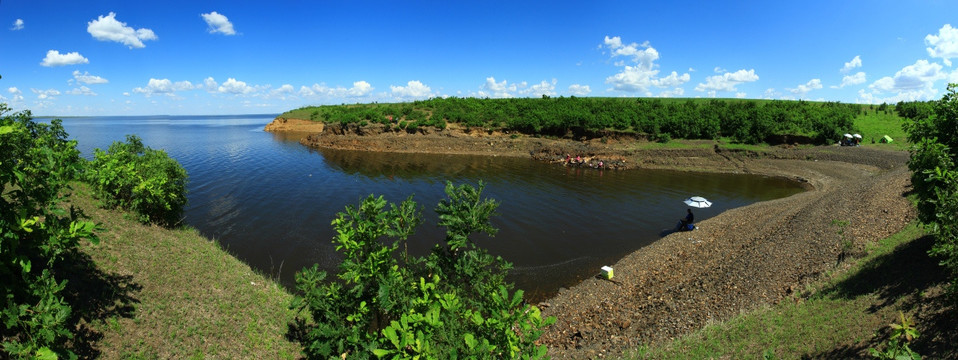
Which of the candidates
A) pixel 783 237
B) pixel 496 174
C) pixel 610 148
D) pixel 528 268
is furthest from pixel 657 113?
pixel 528 268

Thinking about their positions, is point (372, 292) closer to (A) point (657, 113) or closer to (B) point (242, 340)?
(B) point (242, 340)

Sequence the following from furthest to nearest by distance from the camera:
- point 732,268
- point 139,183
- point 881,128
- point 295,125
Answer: point 295,125 → point 881,128 → point 139,183 → point 732,268

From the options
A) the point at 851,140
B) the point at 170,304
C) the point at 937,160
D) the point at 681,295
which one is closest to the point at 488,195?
the point at 681,295

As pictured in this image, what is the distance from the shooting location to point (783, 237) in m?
18.8

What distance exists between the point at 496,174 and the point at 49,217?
40.2 metres

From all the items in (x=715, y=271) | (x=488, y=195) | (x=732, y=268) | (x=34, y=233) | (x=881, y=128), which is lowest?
(x=715, y=271)

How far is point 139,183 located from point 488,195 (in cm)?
2447

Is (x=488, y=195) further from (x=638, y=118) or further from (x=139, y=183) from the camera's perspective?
(x=638, y=118)

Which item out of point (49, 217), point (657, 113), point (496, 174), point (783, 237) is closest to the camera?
point (49, 217)

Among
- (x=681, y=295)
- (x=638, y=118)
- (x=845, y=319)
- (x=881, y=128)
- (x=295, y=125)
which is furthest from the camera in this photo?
(x=295, y=125)

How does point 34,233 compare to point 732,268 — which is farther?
point 732,268

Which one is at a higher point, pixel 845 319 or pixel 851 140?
pixel 851 140

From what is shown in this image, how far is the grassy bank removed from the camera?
9.82 metres

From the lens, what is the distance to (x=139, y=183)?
57.9ft
